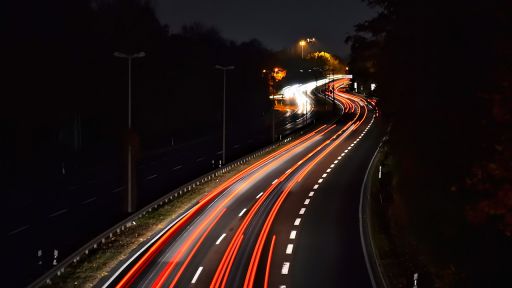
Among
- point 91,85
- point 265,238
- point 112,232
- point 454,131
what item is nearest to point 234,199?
point 265,238

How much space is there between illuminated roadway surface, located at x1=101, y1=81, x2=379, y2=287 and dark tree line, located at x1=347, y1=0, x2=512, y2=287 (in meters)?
3.19

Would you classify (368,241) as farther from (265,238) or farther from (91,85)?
(91,85)

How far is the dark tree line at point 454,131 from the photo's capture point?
12414 mm

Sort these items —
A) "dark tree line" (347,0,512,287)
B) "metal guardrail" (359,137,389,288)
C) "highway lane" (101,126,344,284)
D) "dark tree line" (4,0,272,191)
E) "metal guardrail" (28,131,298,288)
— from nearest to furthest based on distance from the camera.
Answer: "dark tree line" (347,0,512,287) < "metal guardrail" (28,131,298,288) < "metal guardrail" (359,137,389,288) < "highway lane" (101,126,344,284) < "dark tree line" (4,0,272,191)

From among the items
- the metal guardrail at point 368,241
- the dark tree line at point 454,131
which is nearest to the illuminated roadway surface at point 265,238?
the metal guardrail at point 368,241

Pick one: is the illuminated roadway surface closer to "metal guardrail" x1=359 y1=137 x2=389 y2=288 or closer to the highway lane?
the highway lane

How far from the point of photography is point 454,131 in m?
19.0

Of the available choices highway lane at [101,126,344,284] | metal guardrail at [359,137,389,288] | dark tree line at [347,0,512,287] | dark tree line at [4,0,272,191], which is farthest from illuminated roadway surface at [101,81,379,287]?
dark tree line at [4,0,272,191]

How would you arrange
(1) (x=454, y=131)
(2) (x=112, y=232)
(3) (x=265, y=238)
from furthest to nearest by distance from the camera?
(3) (x=265, y=238) < (2) (x=112, y=232) < (1) (x=454, y=131)

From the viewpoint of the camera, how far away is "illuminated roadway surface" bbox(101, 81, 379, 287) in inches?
734

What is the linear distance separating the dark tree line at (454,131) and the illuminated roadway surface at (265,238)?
10.5 feet

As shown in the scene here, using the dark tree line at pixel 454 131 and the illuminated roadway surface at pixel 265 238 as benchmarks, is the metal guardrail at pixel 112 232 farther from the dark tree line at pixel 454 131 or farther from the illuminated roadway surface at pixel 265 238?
the dark tree line at pixel 454 131

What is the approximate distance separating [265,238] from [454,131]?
9457 millimetres

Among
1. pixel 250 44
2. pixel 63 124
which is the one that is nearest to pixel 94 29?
pixel 63 124
